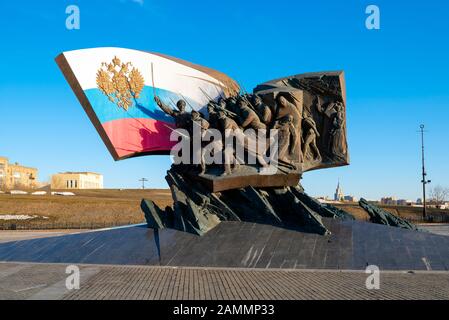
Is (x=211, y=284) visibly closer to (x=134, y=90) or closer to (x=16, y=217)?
(x=134, y=90)

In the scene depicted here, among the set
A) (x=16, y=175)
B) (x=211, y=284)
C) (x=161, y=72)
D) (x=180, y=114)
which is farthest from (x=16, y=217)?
(x=16, y=175)

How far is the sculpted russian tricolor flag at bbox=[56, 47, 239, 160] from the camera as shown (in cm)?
1742

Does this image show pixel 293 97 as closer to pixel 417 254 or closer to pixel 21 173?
pixel 417 254

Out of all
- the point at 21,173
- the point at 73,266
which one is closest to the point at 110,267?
the point at 73,266

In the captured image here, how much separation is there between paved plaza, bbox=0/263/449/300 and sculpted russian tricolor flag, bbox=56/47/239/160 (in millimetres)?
6487

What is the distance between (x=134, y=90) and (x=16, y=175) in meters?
92.0

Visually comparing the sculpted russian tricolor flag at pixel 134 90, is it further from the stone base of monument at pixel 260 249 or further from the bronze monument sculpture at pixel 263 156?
the stone base of monument at pixel 260 249

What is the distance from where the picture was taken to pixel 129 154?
60.0ft

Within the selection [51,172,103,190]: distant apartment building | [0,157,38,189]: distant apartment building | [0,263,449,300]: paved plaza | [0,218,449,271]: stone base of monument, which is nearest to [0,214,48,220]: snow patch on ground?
[0,218,449,271]: stone base of monument

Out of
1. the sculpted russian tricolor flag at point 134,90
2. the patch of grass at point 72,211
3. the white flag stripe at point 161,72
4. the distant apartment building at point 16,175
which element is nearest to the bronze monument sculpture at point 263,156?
the sculpted russian tricolor flag at point 134,90

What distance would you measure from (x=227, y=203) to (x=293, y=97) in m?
4.33

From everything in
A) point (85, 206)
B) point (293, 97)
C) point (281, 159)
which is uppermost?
point (293, 97)

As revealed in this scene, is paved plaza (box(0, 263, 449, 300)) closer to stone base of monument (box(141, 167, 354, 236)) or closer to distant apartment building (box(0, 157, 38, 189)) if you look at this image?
stone base of monument (box(141, 167, 354, 236))

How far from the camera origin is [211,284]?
10.2 metres
